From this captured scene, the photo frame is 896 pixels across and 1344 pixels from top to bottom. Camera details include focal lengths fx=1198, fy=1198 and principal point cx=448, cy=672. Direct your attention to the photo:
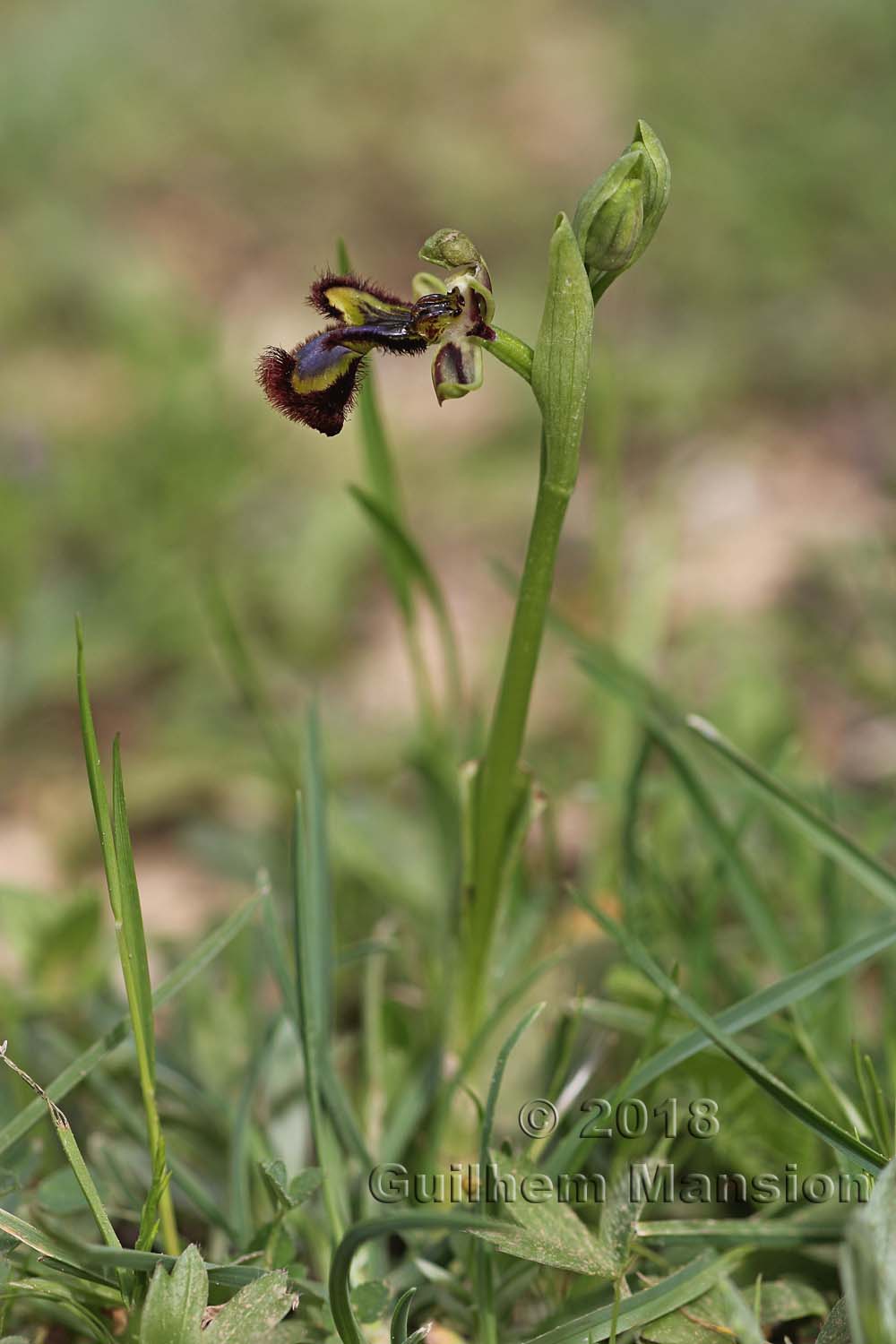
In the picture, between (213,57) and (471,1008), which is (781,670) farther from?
(213,57)

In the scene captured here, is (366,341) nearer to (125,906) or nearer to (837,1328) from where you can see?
(125,906)

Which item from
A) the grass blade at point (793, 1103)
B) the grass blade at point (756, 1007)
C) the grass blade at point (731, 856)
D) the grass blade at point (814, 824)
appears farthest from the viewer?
the grass blade at point (731, 856)

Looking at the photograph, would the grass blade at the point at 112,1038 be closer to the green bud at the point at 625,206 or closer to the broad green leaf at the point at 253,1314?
the broad green leaf at the point at 253,1314

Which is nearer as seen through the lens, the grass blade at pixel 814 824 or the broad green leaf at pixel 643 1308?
the broad green leaf at pixel 643 1308

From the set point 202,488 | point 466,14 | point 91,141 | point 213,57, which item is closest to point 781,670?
point 202,488

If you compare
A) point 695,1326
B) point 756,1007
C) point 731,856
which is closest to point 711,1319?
point 695,1326

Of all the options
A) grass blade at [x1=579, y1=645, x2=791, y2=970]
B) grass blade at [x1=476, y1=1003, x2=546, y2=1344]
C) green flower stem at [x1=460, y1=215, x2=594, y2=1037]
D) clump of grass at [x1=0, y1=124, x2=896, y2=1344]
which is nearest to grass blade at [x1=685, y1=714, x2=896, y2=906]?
→ clump of grass at [x1=0, y1=124, x2=896, y2=1344]

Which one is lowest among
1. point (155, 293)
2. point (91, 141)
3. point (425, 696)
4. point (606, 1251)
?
point (606, 1251)

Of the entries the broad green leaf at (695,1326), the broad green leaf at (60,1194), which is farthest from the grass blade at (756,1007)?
the broad green leaf at (60,1194)
